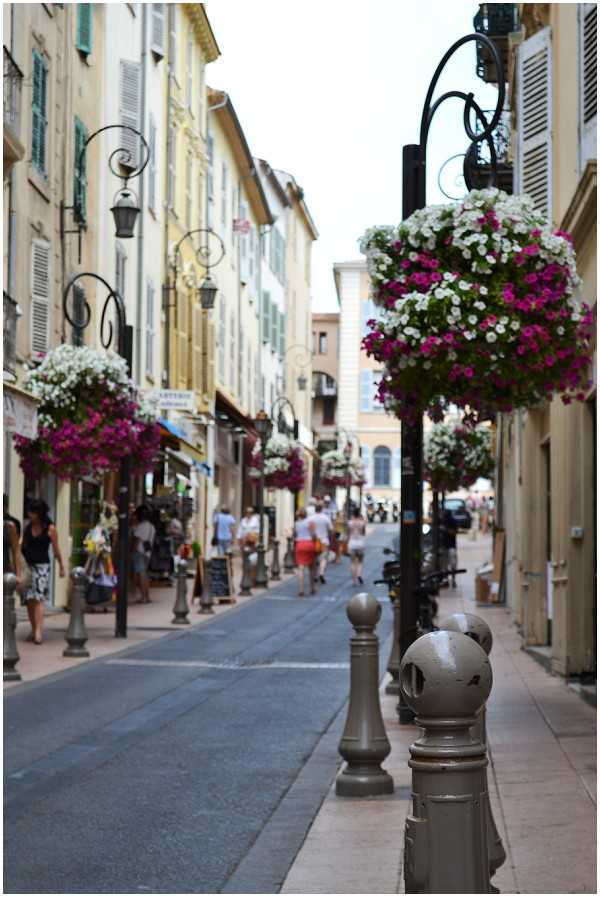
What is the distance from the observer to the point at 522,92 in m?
16.8

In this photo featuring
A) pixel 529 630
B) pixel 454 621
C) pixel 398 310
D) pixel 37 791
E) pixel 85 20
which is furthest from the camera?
pixel 85 20

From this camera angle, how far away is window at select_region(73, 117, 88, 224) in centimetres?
2666

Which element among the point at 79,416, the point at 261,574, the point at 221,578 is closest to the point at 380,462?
the point at 261,574

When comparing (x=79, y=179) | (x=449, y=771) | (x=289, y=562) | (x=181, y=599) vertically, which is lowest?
(x=181, y=599)

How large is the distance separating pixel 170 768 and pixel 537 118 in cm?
890

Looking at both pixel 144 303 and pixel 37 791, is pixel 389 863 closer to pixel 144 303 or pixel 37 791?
pixel 37 791

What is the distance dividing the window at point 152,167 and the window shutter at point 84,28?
21.3ft

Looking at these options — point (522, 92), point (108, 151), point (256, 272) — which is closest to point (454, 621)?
point (522, 92)

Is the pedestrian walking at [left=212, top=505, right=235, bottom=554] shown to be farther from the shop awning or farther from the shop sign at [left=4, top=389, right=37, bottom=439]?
the shop sign at [left=4, top=389, right=37, bottom=439]

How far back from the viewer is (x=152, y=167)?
35.3 metres

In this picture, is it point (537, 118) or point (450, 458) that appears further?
point (450, 458)

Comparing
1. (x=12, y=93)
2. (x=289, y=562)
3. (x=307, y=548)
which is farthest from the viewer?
(x=289, y=562)

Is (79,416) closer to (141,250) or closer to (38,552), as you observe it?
(38,552)

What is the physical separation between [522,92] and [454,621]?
12575 millimetres
